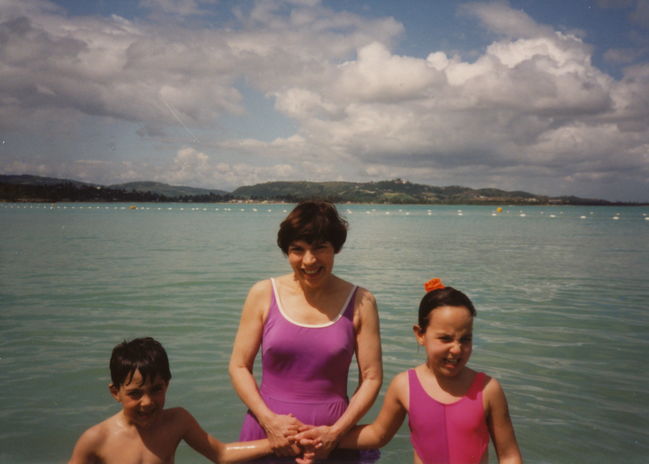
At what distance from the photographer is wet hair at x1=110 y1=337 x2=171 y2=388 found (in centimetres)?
312

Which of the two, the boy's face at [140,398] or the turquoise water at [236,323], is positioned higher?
the boy's face at [140,398]

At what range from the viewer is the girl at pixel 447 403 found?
3.08 meters

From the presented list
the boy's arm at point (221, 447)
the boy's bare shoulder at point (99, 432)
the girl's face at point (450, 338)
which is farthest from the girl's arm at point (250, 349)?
the girl's face at point (450, 338)

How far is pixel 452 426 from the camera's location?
3.13 metres

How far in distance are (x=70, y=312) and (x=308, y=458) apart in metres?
8.77

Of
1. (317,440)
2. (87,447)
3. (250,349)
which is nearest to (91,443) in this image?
(87,447)

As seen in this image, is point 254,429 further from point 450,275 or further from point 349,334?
point 450,275

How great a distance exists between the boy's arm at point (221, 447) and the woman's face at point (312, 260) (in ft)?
3.51

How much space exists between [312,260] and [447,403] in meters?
1.22

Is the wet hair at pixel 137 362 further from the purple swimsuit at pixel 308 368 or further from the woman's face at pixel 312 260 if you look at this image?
the woman's face at pixel 312 260

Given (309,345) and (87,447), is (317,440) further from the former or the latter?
(87,447)

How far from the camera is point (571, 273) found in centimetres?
1694

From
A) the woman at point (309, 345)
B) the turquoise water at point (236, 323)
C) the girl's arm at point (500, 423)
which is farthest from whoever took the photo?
the turquoise water at point (236, 323)

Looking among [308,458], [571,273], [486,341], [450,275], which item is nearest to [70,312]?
[486,341]
